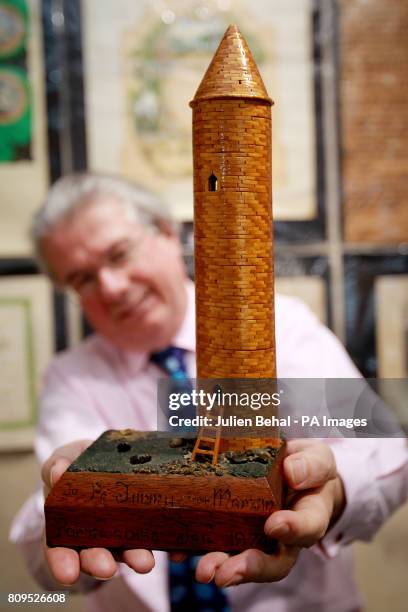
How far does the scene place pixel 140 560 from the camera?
0.57 metres

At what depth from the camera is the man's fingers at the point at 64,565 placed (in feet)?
1.88

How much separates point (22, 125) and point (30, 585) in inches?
29.6

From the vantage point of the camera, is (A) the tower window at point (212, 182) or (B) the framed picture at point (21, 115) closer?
(A) the tower window at point (212, 182)

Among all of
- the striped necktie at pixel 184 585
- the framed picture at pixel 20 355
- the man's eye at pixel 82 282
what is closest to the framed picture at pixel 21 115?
the framed picture at pixel 20 355

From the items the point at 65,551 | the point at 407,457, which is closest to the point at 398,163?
the point at 407,457

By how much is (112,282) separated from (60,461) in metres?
0.26

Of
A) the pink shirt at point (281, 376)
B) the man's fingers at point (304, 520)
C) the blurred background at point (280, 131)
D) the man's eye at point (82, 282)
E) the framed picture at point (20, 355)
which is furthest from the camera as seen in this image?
the framed picture at point (20, 355)

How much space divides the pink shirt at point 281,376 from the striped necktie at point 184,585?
0.01 m

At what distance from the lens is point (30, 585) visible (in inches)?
32.4

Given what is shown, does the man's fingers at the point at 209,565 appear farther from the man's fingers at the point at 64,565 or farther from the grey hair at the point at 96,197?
the grey hair at the point at 96,197

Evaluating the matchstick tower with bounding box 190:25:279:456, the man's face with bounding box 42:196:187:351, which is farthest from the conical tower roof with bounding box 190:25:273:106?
the man's face with bounding box 42:196:187:351

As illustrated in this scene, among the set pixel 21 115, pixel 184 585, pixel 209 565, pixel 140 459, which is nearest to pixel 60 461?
pixel 140 459

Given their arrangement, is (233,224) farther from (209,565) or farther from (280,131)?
(280,131)

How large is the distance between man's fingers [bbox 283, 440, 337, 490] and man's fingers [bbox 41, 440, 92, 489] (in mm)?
242
